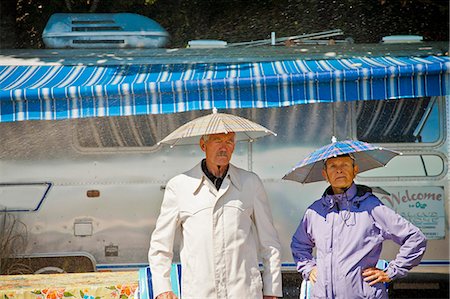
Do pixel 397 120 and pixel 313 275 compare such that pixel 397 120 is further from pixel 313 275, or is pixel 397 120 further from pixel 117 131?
pixel 313 275

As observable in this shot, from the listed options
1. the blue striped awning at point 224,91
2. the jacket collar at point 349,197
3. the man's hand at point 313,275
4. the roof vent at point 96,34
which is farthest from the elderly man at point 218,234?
the roof vent at point 96,34

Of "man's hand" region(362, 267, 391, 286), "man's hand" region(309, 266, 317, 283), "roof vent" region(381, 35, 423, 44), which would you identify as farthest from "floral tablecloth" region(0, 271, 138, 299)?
"roof vent" region(381, 35, 423, 44)

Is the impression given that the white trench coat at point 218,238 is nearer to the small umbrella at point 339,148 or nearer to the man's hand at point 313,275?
the man's hand at point 313,275

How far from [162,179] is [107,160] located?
524 millimetres

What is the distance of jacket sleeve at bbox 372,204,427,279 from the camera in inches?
179

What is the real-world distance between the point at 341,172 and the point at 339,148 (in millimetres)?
142

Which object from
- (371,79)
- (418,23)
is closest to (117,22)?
(371,79)

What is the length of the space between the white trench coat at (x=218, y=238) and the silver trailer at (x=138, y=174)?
2.56 m

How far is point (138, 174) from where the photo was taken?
7230 mm

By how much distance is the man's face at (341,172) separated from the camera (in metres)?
4.73

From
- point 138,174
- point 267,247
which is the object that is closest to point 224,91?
point 138,174

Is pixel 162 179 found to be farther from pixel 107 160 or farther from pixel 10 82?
pixel 10 82

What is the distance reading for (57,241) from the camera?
7227mm

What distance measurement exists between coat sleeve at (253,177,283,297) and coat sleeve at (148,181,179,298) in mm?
470
